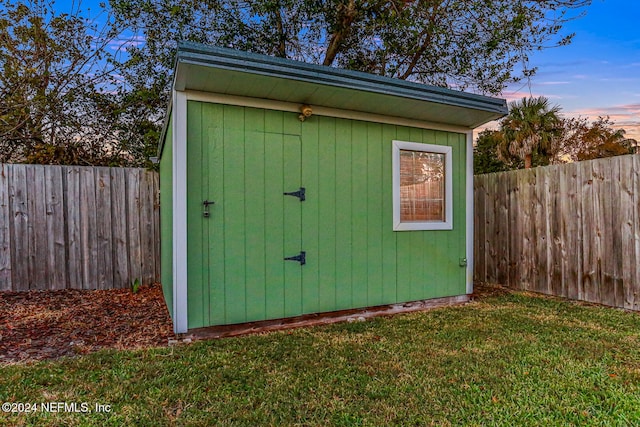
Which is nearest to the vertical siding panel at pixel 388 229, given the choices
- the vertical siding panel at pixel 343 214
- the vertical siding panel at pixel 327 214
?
the vertical siding panel at pixel 343 214

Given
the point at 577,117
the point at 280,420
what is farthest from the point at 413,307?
the point at 577,117

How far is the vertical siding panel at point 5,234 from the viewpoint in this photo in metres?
4.50

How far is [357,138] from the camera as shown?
12.4ft

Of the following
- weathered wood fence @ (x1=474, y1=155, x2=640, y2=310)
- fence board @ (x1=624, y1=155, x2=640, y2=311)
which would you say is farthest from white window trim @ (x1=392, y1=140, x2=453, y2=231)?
fence board @ (x1=624, y1=155, x2=640, y2=311)

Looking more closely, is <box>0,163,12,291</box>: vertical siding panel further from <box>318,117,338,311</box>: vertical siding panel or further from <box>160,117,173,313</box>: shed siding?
<box>318,117,338,311</box>: vertical siding panel

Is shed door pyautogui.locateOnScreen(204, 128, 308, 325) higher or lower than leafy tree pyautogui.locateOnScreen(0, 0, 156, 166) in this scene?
lower

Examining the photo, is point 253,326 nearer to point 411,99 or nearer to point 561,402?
point 561,402

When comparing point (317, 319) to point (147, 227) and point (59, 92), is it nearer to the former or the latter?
point (147, 227)

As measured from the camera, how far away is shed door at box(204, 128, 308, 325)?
3.15 meters

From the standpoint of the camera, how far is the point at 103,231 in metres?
4.94

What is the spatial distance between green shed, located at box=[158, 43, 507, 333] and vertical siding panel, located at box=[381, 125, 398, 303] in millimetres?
13

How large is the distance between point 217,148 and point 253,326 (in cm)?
165

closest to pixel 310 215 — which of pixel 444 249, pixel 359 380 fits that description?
pixel 359 380

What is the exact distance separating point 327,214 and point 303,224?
0.28m
